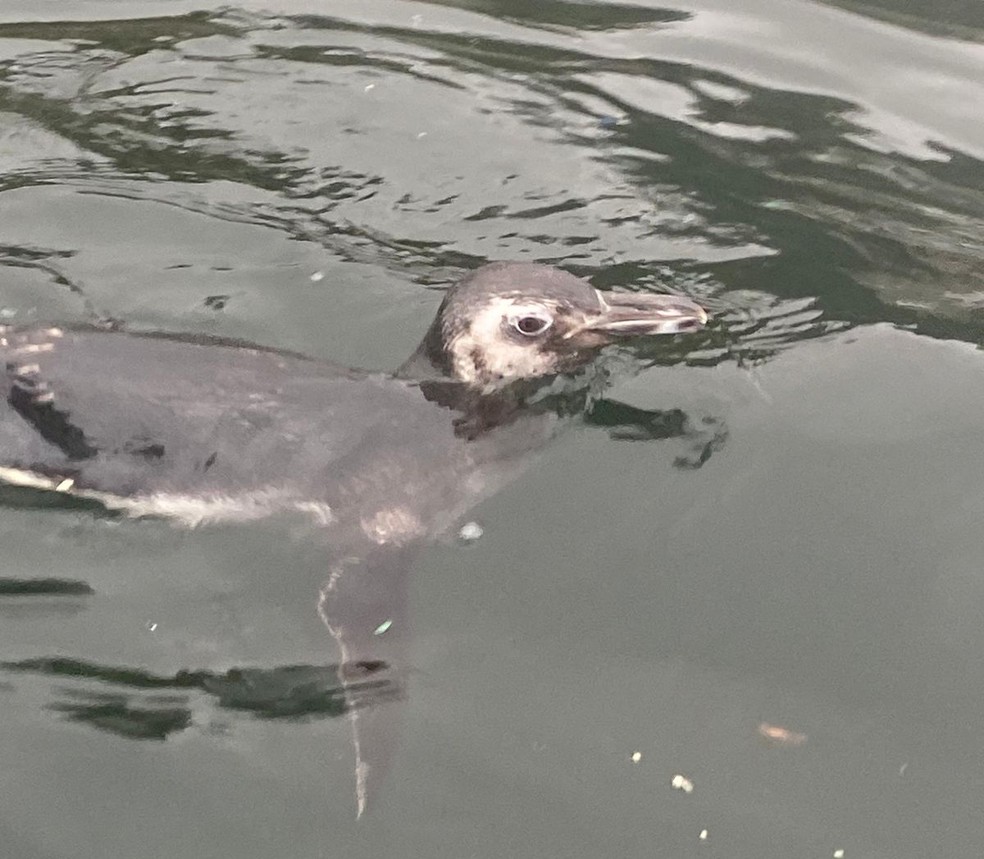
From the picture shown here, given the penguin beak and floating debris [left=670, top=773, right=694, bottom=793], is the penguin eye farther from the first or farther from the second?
floating debris [left=670, top=773, right=694, bottom=793]

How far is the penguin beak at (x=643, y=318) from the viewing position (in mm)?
5652

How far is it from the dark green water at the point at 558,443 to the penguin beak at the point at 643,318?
741 mm

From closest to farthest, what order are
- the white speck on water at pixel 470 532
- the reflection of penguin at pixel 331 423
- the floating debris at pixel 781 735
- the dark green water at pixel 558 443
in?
the dark green water at pixel 558 443 < the floating debris at pixel 781 735 < the reflection of penguin at pixel 331 423 < the white speck on water at pixel 470 532

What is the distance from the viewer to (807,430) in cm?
621

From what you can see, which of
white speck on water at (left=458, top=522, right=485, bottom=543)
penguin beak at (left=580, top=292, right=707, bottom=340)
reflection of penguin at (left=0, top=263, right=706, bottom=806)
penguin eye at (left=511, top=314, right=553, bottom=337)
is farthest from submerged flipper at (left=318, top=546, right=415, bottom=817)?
penguin beak at (left=580, top=292, right=707, bottom=340)

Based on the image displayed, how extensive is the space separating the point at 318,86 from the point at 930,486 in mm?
5560

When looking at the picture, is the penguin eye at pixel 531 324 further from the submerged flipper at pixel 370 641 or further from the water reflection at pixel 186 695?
the water reflection at pixel 186 695

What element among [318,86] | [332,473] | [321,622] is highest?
[318,86]

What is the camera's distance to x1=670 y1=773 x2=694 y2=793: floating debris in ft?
14.9

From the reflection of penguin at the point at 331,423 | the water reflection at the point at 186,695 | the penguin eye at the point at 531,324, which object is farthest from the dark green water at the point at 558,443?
the penguin eye at the point at 531,324

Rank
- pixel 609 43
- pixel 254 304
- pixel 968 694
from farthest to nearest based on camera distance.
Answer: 1. pixel 609 43
2. pixel 254 304
3. pixel 968 694

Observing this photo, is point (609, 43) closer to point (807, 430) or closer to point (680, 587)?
point (807, 430)

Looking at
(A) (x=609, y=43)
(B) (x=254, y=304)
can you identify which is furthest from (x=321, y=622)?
(A) (x=609, y=43)

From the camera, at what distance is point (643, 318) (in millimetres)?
5684
